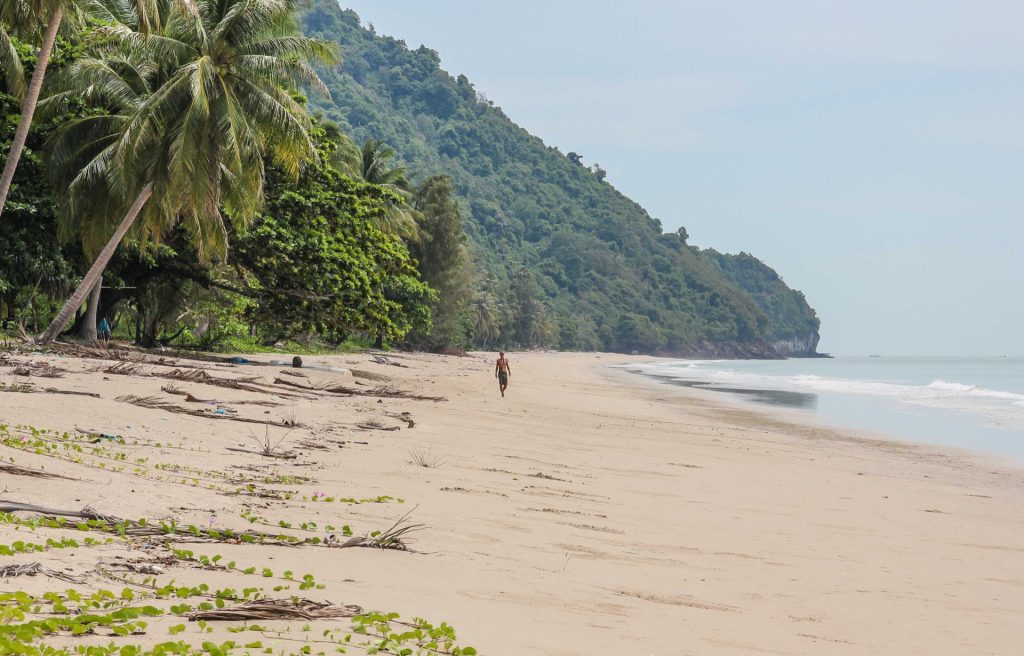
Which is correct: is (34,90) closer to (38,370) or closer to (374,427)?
(38,370)

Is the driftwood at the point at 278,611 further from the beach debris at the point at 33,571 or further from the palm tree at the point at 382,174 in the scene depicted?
the palm tree at the point at 382,174

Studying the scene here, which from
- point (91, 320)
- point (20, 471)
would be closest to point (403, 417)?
point (20, 471)

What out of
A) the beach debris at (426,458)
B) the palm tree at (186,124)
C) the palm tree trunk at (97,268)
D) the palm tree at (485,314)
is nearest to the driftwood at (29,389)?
the beach debris at (426,458)

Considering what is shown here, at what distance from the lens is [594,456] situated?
12617mm

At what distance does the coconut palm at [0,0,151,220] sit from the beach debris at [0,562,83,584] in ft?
43.4

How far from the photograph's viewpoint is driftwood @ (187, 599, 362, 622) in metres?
3.80

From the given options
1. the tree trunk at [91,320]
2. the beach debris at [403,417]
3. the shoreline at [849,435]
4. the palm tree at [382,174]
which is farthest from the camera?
the palm tree at [382,174]

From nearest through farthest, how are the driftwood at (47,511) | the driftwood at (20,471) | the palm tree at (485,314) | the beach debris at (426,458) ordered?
1. the driftwood at (47,511)
2. the driftwood at (20,471)
3. the beach debris at (426,458)
4. the palm tree at (485,314)

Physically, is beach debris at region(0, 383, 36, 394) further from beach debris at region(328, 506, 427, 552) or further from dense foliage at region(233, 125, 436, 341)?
dense foliage at region(233, 125, 436, 341)

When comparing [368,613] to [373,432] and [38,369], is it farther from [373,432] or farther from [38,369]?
[38,369]

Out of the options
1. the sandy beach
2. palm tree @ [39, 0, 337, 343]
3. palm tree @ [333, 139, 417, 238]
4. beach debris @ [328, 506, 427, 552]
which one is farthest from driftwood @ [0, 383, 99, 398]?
palm tree @ [333, 139, 417, 238]

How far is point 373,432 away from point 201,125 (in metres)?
9.15

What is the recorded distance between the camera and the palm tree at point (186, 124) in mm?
17812

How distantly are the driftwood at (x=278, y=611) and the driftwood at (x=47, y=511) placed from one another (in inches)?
65.3
